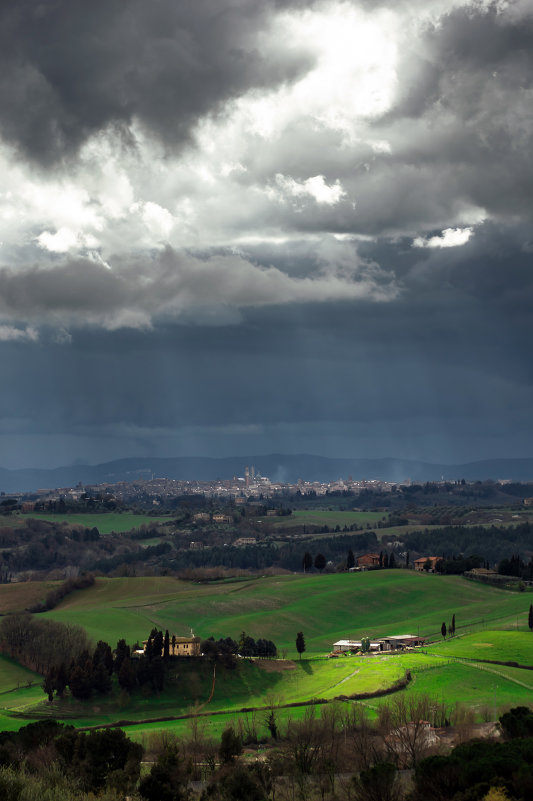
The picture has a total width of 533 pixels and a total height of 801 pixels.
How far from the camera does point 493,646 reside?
10188 centimetres

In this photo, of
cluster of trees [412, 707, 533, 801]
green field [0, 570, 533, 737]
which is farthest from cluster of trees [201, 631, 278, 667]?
cluster of trees [412, 707, 533, 801]

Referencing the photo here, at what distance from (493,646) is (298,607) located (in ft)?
163

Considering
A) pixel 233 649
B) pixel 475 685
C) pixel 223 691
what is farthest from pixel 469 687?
pixel 233 649

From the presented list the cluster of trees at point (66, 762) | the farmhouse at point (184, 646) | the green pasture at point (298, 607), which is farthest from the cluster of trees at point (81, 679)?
the green pasture at point (298, 607)

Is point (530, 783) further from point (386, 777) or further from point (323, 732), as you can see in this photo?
point (323, 732)

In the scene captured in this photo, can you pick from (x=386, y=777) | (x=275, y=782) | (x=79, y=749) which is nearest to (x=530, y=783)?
(x=386, y=777)

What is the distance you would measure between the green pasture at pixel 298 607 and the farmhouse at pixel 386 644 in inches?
123

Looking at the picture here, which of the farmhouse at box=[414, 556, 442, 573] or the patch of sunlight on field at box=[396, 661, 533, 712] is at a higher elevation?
Answer: the farmhouse at box=[414, 556, 442, 573]

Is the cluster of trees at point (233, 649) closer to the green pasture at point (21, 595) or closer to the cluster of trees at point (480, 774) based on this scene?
the cluster of trees at point (480, 774)

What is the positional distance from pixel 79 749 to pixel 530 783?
29534 millimetres

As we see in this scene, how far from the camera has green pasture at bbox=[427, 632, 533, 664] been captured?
96.2 metres

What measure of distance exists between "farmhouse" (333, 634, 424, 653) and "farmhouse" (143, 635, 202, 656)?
1833cm

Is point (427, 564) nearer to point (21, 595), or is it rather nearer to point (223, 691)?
point (21, 595)

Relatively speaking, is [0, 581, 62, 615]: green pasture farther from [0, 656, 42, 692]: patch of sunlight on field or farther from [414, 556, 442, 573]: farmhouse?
[414, 556, 442, 573]: farmhouse
